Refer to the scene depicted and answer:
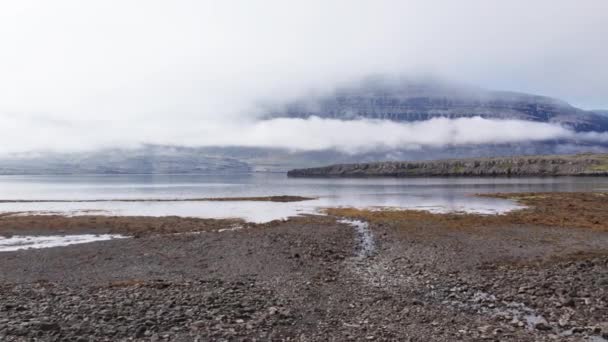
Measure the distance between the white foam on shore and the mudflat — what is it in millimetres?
4315

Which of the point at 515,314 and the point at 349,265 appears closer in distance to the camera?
the point at 515,314

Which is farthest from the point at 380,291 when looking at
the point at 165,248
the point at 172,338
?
the point at 165,248

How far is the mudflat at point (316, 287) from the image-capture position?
51.2ft

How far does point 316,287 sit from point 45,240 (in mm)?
33381

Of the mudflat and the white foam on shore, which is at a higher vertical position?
the mudflat

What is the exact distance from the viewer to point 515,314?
57.7ft

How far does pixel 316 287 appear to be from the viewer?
2228 centimetres

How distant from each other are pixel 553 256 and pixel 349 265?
13533 mm

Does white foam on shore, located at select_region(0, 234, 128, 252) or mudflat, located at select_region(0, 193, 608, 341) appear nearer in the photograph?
mudflat, located at select_region(0, 193, 608, 341)

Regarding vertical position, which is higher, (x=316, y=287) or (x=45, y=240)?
(x=316, y=287)

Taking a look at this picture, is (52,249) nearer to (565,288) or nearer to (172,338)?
(172,338)

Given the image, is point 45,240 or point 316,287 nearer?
point 316,287

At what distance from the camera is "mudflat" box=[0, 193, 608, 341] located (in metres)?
15.6

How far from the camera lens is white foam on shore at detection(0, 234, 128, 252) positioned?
39.7m
